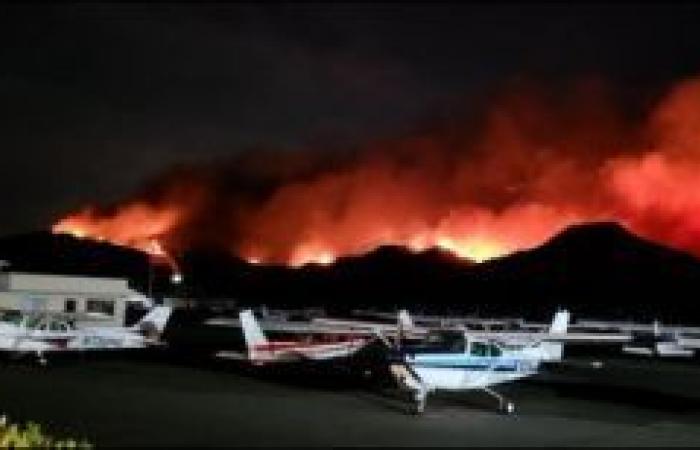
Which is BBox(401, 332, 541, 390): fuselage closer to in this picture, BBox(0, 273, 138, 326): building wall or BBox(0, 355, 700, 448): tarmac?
BBox(0, 355, 700, 448): tarmac

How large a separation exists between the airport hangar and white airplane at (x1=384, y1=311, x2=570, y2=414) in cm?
4813

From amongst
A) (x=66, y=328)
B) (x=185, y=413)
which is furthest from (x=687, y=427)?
(x=66, y=328)

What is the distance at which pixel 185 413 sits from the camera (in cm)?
2858

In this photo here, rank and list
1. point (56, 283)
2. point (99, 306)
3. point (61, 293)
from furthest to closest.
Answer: point (99, 306) → point (56, 283) → point (61, 293)

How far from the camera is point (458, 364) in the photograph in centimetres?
3055

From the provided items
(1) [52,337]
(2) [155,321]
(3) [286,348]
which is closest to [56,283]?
(2) [155,321]

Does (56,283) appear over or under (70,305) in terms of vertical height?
over

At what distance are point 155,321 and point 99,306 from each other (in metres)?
33.0

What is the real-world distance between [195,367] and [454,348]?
58.0 feet

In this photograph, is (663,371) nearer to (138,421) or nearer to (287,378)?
(287,378)

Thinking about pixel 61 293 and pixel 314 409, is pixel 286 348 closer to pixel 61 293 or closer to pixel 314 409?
pixel 314 409

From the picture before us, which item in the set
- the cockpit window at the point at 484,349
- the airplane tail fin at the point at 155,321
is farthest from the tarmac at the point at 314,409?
the airplane tail fin at the point at 155,321

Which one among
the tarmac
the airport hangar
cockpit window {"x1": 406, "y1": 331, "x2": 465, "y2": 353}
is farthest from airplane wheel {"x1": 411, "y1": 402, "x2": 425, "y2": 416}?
the airport hangar

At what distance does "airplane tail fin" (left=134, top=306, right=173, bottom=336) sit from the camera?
50.3 metres
